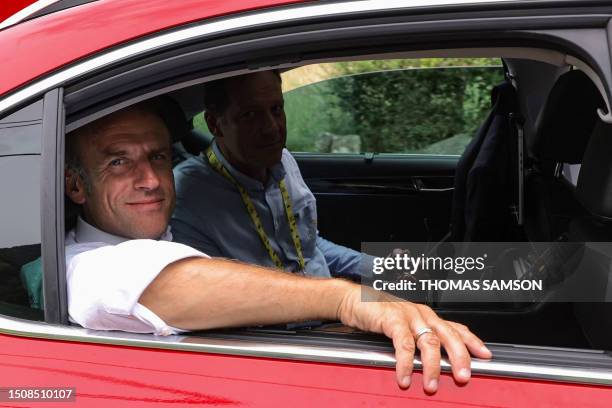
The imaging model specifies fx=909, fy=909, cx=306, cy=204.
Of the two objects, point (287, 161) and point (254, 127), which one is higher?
point (254, 127)

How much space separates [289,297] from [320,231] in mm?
1639

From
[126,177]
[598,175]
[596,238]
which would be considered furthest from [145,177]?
[596,238]

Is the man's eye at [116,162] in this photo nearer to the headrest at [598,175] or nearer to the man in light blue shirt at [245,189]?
the man in light blue shirt at [245,189]

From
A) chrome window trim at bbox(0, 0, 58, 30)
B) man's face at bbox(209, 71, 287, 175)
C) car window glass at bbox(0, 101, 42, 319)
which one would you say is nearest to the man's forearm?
car window glass at bbox(0, 101, 42, 319)

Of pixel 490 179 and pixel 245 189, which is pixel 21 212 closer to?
pixel 245 189

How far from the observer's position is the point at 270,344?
4.77 feet

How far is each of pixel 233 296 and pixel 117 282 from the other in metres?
0.21

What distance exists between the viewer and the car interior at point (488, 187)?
1549mm

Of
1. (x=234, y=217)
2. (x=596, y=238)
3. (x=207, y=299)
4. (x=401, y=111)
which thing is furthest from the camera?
(x=401, y=111)

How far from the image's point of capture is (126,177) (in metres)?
1.86

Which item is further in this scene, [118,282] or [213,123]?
[213,123]

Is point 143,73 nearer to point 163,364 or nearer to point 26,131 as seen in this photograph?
point 26,131

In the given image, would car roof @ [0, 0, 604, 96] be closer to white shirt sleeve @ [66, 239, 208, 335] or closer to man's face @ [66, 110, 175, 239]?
man's face @ [66, 110, 175, 239]

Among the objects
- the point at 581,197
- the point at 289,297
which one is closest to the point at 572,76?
the point at 581,197
